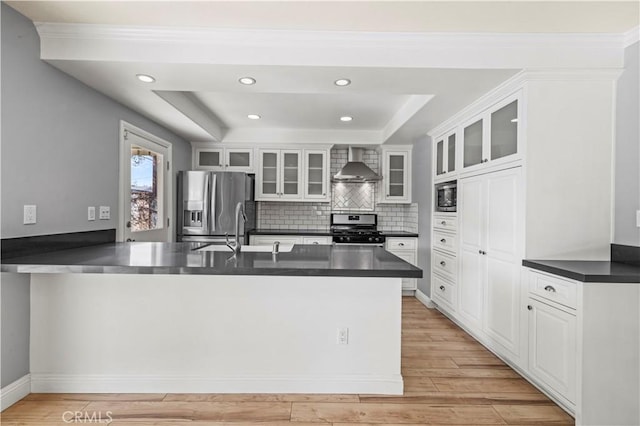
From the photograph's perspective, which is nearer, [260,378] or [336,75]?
[260,378]

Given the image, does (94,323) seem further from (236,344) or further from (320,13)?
(320,13)

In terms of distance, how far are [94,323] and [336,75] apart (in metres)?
2.30

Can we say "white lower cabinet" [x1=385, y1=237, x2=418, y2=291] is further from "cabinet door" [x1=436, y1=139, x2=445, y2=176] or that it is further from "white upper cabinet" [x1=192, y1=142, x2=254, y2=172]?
"white upper cabinet" [x1=192, y1=142, x2=254, y2=172]

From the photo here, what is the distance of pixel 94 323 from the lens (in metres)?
2.19

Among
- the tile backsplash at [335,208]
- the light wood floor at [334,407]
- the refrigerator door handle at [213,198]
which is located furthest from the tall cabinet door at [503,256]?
the refrigerator door handle at [213,198]

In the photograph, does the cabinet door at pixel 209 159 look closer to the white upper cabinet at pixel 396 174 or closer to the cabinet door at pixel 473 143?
the white upper cabinet at pixel 396 174

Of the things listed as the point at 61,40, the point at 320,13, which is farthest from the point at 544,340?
the point at 61,40

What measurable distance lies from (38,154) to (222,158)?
2839mm

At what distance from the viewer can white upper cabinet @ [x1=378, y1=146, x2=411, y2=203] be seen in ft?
16.8

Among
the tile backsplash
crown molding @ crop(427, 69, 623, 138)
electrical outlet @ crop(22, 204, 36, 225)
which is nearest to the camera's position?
electrical outlet @ crop(22, 204, 36, 225)

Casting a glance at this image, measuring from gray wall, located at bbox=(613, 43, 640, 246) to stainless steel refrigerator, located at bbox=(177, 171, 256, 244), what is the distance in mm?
3705

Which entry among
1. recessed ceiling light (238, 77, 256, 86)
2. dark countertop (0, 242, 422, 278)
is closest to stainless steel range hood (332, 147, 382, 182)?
recessed ceiling light (238, 77, 256, 86)

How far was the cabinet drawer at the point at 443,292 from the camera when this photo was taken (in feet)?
12.0
